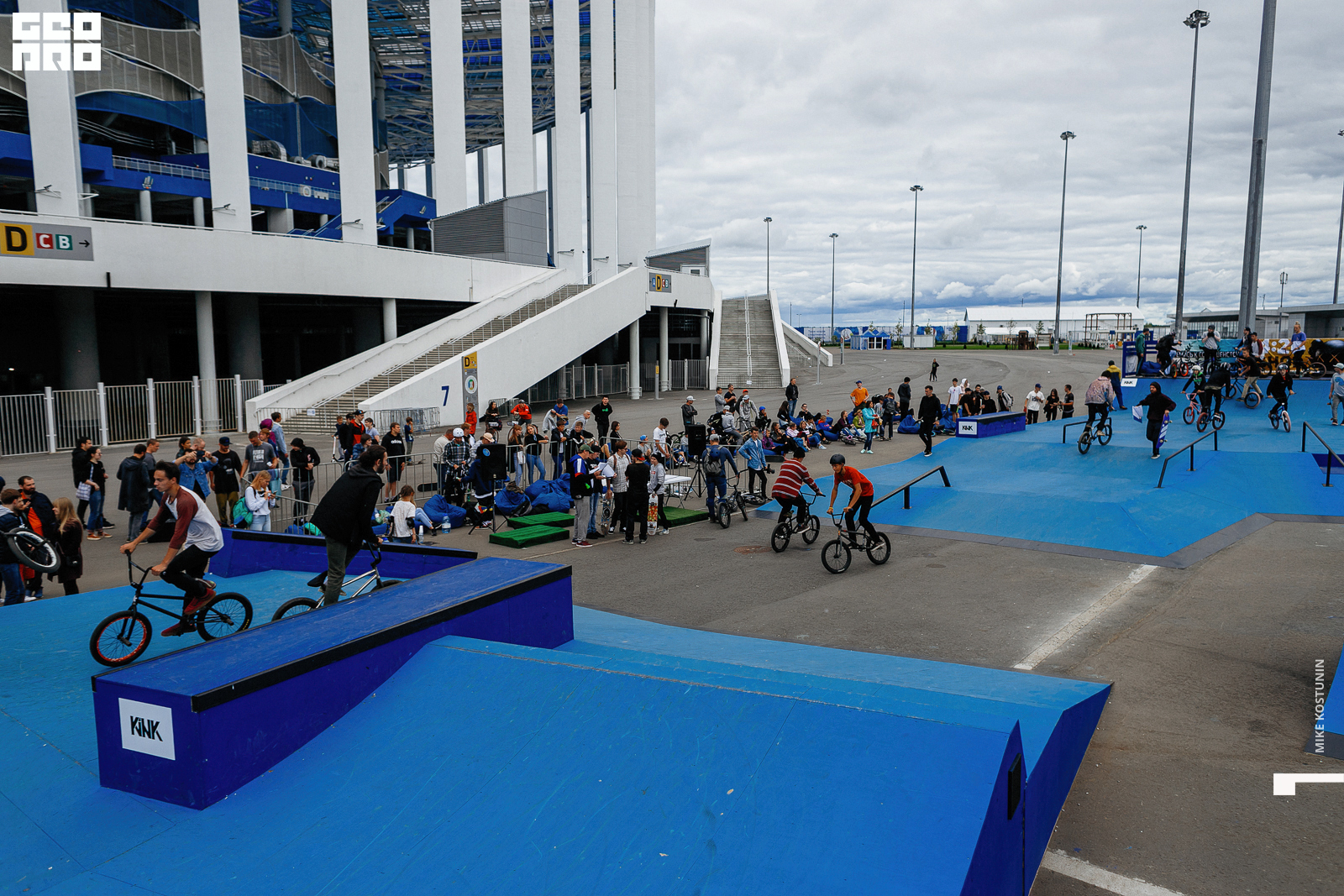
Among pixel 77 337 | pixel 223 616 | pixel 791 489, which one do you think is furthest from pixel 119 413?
pixel 791 489

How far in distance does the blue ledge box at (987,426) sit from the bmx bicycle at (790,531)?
1101 cm

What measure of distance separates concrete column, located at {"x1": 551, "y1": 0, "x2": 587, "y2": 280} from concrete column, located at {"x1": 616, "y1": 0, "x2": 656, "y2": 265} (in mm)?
3245

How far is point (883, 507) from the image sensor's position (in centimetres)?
1666

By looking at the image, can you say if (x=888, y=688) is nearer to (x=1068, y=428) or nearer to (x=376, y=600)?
(x=376, y=600)

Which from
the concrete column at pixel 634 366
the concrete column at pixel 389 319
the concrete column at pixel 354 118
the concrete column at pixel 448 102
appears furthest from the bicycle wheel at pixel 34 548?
the concrete column at pixel 634 366

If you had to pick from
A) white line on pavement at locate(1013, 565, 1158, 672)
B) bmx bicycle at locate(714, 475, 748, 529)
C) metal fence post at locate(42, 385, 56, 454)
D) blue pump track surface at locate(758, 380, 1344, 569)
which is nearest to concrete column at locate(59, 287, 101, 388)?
metal fence post at locate(42, 385, 56, 454)

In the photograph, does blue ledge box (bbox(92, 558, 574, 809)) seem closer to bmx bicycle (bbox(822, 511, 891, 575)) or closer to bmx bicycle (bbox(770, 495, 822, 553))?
bmx bicycle (bbox(822, 511, 891, 575))

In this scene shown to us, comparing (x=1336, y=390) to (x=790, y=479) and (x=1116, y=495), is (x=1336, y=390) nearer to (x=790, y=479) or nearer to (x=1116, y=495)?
(x=1116, y=495)

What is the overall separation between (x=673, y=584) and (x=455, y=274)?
2796 centimetres

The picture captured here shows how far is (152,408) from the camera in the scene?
83.7 ft

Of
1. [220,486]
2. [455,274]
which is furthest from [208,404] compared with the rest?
[220,486]

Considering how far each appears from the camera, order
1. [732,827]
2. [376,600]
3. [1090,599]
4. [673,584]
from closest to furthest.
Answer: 1. [732,827]
2. [376,600]
3. [1090,599]
4. [673,584]

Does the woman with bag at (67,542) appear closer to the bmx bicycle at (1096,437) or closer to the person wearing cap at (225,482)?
the person wearing cap at (225,482)

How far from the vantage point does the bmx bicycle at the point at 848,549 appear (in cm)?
1250
